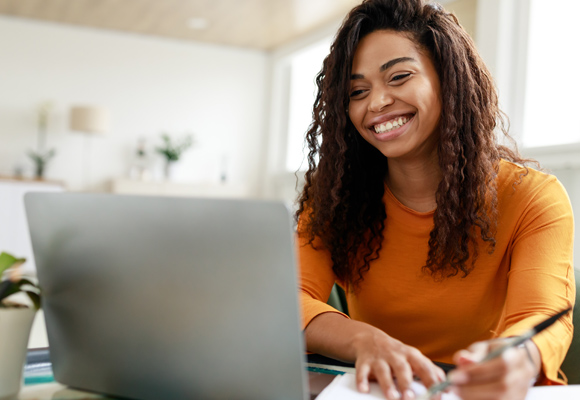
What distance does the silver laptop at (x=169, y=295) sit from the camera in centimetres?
54

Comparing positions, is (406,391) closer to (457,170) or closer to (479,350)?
(479,350)

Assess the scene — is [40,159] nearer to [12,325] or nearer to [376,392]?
[12,325]

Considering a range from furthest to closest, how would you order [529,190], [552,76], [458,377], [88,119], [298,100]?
1. [298,100]
2. [88,119]
3. [552,76]
4. [529,190]
5. [458,377]

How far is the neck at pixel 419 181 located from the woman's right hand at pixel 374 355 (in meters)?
0.45

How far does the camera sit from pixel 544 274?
3.14 ft

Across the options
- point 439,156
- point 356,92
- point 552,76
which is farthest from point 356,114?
point 552,76

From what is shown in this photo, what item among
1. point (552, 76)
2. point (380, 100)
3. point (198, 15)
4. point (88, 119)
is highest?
point (198, 15)

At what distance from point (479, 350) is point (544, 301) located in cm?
32

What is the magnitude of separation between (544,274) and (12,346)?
854 millimetres

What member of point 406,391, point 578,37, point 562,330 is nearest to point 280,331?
point 406,391

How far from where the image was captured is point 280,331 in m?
0.54

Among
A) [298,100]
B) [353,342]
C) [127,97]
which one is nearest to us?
[353,342]

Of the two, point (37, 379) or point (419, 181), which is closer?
point (37, 379)

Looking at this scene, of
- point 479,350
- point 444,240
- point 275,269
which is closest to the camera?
point 275,269
